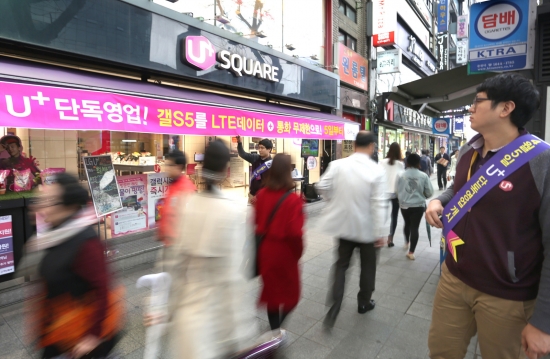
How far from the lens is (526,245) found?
5.30ft

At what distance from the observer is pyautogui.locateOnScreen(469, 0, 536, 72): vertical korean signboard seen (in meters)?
3.63

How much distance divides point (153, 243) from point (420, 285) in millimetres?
4454

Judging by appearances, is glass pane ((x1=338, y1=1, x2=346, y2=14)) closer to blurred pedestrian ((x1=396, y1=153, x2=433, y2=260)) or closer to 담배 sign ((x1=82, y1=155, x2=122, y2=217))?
blurred pedestrian ((x1=396, y1=153, x2=433, y2=260))

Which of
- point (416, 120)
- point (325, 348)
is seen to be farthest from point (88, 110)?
point (416, 120)

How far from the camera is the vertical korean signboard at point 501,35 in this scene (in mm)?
3627

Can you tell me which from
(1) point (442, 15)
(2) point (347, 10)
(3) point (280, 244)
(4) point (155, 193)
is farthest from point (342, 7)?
(1) point (442, 15)

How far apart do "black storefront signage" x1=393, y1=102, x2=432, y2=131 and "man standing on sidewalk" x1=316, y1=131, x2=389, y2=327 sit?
16.0 meters

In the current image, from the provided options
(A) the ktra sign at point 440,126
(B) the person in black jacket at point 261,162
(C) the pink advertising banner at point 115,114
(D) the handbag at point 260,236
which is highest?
(A) the ktra sign at point 440,126

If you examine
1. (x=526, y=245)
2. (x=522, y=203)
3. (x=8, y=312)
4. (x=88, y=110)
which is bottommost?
(x=8, y=312)

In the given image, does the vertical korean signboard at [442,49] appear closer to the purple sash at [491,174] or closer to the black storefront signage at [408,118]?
the black storefront signage at [408,118]

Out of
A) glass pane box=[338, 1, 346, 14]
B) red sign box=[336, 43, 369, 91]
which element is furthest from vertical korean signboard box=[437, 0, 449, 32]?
glass pane box=[338, 1, 346, 14]

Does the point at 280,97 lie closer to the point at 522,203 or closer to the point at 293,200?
the point at 293,200

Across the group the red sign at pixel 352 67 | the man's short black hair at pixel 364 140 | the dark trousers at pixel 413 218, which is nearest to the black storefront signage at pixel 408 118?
the red sign at pixel 352 67

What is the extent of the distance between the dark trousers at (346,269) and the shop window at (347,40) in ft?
39.9
